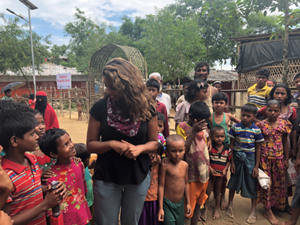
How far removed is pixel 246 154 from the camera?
2.67 meters

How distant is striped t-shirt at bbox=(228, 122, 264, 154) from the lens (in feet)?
8.61

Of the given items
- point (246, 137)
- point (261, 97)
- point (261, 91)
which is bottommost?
point (246, 137)

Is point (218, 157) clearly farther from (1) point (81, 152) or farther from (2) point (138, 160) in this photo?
(1) point (81, 152)

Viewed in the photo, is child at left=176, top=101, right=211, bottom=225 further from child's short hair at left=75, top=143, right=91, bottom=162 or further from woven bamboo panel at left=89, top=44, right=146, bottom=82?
woven bamboo panel at left=89, top=44, right=146, bottom=82

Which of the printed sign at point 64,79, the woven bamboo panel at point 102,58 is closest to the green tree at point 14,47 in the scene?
the printed sign at point 64,79

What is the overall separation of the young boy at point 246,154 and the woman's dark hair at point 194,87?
0.64m

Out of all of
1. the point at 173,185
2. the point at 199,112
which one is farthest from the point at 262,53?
the point at 173,185

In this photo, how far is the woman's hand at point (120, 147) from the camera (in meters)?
1.39

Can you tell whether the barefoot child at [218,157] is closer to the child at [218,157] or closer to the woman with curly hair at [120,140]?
the child at [218,157]

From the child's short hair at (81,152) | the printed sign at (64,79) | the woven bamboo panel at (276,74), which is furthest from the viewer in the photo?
the printed sign at (64,79)

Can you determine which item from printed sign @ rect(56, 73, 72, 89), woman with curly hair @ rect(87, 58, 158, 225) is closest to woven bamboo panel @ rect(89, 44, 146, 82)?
printed sign @ rect(56, 73, 72, 89)

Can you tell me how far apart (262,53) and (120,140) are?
1001cm

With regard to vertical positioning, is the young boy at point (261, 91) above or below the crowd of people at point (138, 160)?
above

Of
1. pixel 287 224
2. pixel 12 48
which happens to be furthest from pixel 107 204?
pixel 12 48
